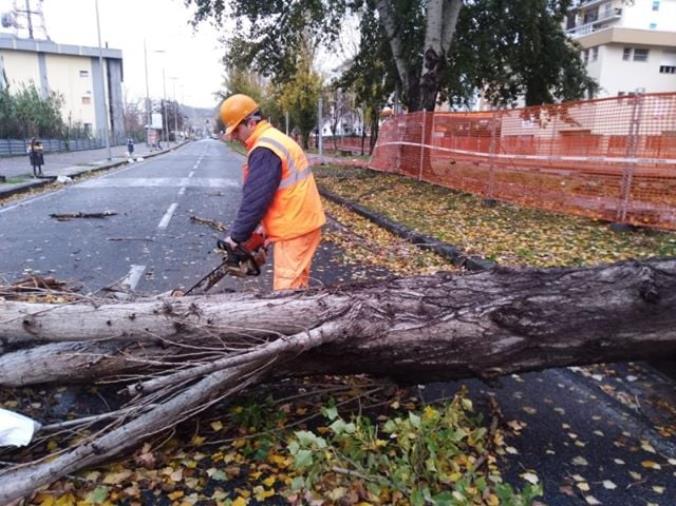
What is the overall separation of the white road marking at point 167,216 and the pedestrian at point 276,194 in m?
6.16

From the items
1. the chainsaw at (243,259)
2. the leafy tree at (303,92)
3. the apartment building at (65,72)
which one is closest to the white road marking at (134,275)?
the chainsaw at (243,259)

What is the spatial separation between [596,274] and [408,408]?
136 cm

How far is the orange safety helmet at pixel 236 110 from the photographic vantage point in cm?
355

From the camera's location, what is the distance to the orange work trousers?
12.2 feet

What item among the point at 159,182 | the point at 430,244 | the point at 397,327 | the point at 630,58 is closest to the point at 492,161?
the point at 430,244

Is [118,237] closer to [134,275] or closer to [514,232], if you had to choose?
[134,275]

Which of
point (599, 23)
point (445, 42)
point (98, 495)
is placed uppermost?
Answer: point (599, 23)

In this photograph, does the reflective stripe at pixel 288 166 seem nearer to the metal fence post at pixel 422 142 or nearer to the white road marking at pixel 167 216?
the white road marking at pixel 167 216

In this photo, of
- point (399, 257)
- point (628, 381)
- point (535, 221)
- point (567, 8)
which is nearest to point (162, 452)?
point (628, 381)

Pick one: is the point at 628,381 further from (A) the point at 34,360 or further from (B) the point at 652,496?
(A) the point at 34,360

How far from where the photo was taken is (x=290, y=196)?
362cm

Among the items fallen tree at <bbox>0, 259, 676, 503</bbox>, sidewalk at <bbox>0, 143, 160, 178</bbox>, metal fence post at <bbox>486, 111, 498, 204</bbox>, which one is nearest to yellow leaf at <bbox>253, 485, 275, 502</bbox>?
fallen tree at <bbox>0, 259, 676, 503</bbox>

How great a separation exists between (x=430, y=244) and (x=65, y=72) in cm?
6532

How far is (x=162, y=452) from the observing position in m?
2.74
